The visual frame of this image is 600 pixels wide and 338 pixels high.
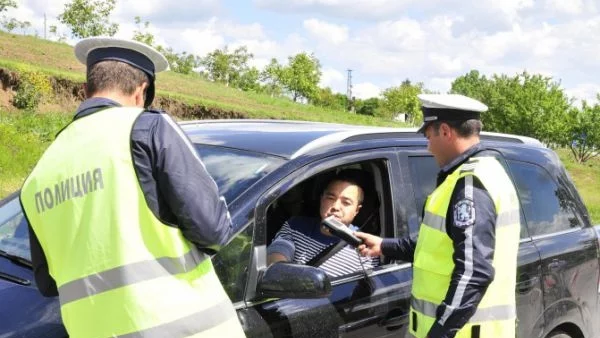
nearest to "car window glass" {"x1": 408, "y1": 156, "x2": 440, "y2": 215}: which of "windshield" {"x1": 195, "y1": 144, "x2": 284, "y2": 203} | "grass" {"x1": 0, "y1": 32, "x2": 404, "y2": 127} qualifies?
"windshield" {"x1": 195, "y1": 144, "x2": 284, "y2": 203}

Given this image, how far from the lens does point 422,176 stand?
3660 mm

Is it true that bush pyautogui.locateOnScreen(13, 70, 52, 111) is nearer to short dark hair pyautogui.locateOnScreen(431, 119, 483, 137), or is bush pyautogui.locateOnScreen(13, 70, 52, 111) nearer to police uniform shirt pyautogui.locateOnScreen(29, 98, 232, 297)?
short dark hair pyautogui.locateOnScreen(431, 119, 483, 137)

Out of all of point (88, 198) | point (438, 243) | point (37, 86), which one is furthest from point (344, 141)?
point (37, 86)

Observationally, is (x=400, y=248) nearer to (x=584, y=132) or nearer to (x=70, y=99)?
(x=70, y=99)

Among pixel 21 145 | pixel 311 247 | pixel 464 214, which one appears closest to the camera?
pixel 464 214

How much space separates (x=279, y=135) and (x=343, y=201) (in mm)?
458

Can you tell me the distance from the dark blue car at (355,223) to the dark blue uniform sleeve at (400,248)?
134mm

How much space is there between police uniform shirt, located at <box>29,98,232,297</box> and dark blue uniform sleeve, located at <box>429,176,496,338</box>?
3.33 feet

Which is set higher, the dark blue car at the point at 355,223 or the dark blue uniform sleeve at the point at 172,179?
the dark blue uniform sleeve at the point at 172,179

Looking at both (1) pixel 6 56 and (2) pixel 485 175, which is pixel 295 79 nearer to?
(1) pixel 6 56

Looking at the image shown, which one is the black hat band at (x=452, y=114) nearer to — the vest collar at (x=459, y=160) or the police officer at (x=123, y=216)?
the vest collar at (x=459, y=160)

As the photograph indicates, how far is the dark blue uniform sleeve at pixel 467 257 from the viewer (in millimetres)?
2750

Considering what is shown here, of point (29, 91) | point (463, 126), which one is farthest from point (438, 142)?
point (29, 91)

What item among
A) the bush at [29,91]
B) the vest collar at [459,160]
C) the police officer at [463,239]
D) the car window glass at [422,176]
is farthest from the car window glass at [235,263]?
the bush at [29,91]
